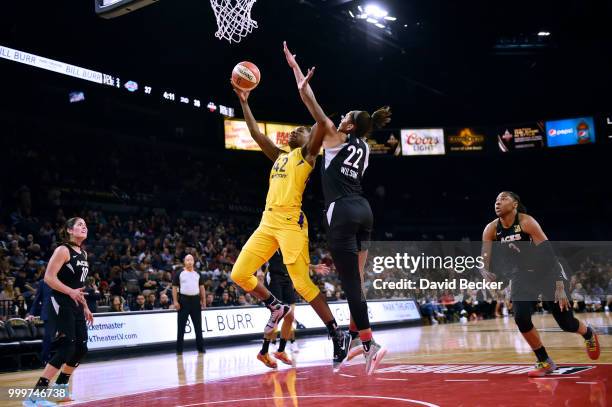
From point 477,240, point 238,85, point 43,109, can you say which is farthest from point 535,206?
point 238,85

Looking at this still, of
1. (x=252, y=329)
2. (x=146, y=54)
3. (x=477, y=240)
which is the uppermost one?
(x=146, y=54)

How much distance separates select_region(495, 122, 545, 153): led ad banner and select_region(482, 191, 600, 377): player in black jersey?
2589cm

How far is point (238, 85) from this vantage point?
6.37 m

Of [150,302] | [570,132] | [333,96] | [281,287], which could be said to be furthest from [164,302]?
[570,132]

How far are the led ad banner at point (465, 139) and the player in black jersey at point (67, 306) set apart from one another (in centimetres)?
2724

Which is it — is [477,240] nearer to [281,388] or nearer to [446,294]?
[446,294]

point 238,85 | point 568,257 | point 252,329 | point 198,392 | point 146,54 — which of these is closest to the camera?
point 198,392

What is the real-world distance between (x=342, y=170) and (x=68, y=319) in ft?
10.6

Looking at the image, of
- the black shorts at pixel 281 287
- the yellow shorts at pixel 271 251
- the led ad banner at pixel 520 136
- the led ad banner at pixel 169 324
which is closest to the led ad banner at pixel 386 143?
the led ad banner at pixel 520 136

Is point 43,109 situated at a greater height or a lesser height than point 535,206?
greater

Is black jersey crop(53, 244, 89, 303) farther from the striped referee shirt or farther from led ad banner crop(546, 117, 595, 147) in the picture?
led ad banner crop(546, 117, 595, 147)

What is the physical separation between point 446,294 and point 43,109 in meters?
16.0

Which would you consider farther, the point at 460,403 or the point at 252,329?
the point at 252,329

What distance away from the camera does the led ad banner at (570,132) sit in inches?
1169
